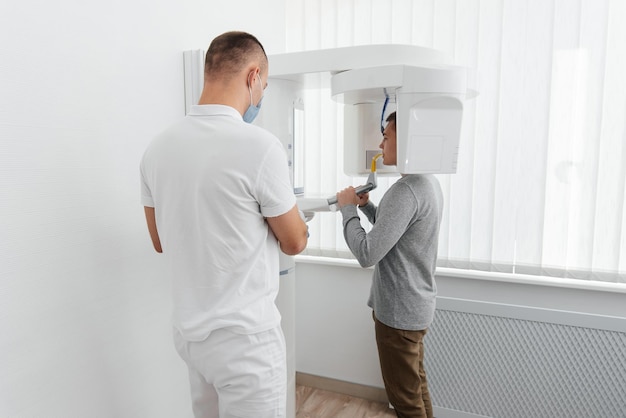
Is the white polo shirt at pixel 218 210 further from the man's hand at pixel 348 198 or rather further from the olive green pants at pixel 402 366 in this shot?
the olive green pants at pixel 402 366

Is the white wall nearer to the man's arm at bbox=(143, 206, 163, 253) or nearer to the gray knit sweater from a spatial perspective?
the man's arm at bbox=(143, 206, 163, 253)

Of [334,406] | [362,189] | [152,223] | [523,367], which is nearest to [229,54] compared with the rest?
[152,223]

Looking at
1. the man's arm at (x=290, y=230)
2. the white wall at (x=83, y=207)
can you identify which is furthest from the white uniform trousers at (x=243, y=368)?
the white wall at (x=83, y=207)

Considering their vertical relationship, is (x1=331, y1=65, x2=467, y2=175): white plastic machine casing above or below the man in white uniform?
above

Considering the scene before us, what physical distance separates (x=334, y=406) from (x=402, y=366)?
823 millimetres

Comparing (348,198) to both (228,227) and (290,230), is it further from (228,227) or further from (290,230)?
(228,227)

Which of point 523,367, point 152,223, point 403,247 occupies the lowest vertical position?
point 523,367

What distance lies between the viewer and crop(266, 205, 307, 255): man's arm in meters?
1.04

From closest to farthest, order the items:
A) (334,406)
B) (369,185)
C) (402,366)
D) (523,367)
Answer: (369,185) → (402,366) → (523,367) → (334,406)

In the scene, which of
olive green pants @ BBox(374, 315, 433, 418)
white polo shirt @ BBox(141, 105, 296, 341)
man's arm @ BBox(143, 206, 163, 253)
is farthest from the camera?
olive green pants @ BBox(374, 315, 433, 418)

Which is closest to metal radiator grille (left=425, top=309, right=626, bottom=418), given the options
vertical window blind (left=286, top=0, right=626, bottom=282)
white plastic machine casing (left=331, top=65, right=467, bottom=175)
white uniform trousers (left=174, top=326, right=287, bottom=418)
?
vertical window blind (left=286, top=0, right=626, bottom=282)

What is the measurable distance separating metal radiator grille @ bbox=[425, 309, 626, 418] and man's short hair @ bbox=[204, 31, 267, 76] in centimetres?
142

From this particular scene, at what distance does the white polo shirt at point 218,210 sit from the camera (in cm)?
97

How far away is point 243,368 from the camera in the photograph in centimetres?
102
